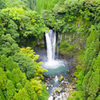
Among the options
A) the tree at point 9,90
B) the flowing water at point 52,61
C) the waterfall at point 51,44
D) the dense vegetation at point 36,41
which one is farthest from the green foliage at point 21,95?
Result: the waterfall at point 51,44

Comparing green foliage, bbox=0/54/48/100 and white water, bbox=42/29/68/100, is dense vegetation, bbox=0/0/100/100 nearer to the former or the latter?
green foliage, bbox=0/54/48/100

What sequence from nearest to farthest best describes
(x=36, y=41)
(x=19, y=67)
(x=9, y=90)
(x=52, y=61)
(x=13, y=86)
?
(x=9, y=90) < (x=13, y=86) < (x=19, y=67) < (x=36, y=41) < (x=52, y=61)

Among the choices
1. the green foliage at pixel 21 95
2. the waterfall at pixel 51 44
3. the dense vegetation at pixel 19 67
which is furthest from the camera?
the waterfall at pixel 51 44

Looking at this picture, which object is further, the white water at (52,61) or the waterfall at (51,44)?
the waterfall at (51,44)

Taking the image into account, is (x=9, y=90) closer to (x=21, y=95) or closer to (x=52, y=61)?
(x=21, y=95)

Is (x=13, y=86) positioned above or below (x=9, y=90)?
above

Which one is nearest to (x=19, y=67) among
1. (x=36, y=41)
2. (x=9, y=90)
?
(x=9, y=90)

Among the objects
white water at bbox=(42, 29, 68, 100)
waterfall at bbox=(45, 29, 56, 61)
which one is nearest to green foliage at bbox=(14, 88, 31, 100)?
white water at bbox=(42, 29, 68, 100)

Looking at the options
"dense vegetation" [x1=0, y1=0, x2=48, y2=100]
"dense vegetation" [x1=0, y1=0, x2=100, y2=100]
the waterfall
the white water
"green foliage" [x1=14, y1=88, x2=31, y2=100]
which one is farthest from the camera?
the waterfall

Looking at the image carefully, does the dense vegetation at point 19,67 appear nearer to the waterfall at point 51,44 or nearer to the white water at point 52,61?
the waterfall at point 51,44

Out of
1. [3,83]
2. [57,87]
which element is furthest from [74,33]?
[3,83]
